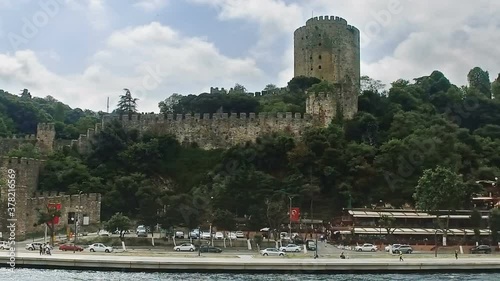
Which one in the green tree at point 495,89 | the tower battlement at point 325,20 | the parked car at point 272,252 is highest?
the tower battlement at point 325,20

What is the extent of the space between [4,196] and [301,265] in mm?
22783

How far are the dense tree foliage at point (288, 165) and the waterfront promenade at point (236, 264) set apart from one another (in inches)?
391

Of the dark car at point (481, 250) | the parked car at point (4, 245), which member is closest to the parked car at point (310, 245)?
the dark car at point (481, 250)

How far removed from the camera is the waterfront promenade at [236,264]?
34.8 meters

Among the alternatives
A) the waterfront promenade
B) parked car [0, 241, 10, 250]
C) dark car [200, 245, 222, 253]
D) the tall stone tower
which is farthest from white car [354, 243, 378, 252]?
the tall stone tower

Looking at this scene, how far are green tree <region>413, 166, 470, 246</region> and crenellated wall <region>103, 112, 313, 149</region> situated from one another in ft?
70.3

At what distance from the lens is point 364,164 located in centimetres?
5750

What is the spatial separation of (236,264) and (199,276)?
7.79ft

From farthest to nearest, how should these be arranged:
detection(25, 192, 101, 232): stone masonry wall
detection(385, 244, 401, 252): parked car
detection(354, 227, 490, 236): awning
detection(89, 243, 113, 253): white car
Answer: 1. detection(354, 227, 490, 236): awning
2. detection(25, 192, 101, 232): stone masonry wall
3. detection(385, 244, 401, 252): parked car
4. detection(89, 243, 113, 253): white car

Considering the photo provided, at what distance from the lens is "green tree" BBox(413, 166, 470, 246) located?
4662 centimetres

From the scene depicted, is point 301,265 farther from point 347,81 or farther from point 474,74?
point 474,74

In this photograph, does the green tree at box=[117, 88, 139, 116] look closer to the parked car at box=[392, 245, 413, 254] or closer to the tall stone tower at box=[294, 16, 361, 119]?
the tall stone tower at box=[294, 16, 361, 119]

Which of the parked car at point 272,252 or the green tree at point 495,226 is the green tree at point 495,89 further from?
the parked car at point 272,252

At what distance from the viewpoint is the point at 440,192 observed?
153 feet
